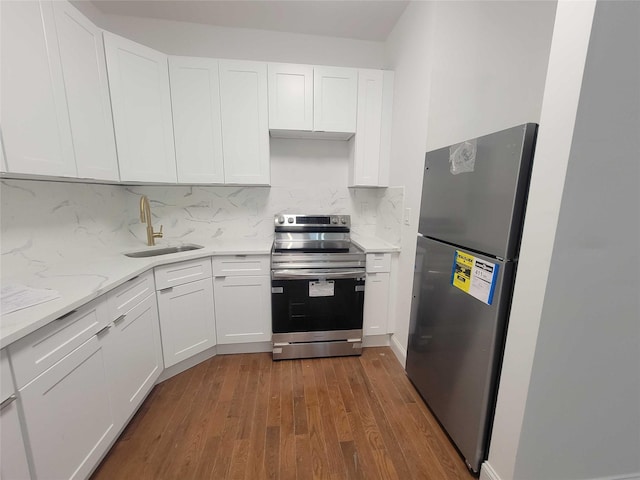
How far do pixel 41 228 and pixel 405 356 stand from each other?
254 centimetres

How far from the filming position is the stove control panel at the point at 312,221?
8.27ft

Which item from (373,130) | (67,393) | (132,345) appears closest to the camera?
(67,393)

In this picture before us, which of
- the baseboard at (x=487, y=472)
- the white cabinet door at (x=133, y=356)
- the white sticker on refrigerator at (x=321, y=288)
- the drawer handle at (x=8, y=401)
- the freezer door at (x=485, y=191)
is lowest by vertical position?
the baseboard at (x=487, y=472)

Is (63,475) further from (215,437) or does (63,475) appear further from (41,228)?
(41,228)

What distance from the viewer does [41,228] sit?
5.11 feet

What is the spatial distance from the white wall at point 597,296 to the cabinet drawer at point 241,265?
65.8 inches

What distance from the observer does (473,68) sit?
1646mm

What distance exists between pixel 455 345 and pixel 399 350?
0.86 meters

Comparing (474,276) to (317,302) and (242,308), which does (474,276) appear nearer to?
(317,302)

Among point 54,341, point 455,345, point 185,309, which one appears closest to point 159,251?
point 185,309

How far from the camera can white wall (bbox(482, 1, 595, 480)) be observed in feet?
2.73

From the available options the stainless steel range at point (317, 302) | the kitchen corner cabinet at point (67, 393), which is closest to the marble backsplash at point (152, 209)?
the stainless steel range at point (317, 302)

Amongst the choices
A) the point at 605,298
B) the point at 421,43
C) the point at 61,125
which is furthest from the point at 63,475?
the point at 421,43

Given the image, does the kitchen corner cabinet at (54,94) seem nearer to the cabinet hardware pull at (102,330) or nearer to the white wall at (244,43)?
the white wall at (244,43)
